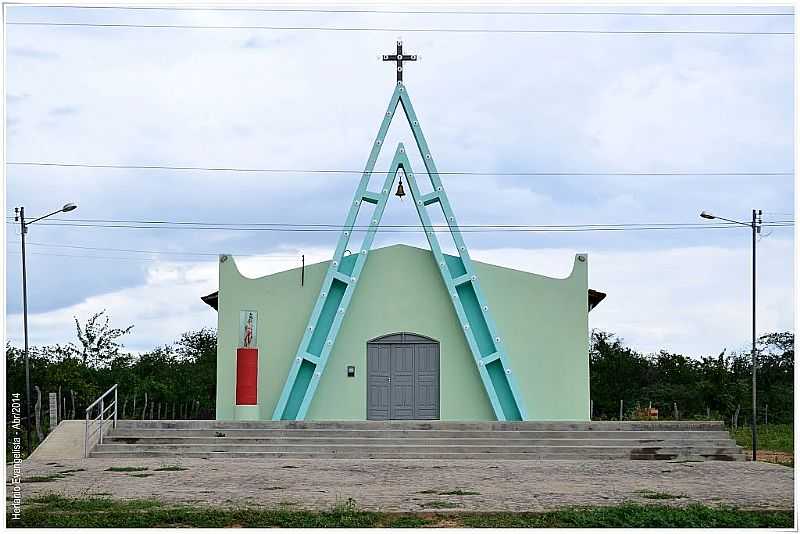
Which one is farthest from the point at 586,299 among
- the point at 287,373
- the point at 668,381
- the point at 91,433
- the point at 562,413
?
the point at 668,381

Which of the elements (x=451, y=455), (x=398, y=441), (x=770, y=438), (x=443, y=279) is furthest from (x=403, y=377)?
(x=770, y=438)

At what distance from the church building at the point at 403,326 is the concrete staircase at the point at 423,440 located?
2.67 m

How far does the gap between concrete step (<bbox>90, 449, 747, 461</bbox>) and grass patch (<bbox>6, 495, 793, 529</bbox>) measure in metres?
7.38

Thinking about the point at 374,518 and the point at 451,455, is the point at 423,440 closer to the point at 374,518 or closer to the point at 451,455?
the point at 451,455

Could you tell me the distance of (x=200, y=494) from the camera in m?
12.9

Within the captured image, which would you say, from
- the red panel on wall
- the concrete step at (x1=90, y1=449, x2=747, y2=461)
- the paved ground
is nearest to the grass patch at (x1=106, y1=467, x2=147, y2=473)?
the paved ground

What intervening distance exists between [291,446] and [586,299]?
7356 mm

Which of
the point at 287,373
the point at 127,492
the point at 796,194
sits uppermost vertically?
the point at 796,194

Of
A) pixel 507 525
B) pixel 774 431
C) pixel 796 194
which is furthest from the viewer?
pixel 774 431

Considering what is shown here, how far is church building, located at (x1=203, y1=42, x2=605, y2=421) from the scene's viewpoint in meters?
23.0

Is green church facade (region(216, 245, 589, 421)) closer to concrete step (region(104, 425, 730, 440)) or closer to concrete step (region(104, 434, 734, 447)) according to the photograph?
concrete step (region(104, 425, 730, 440))

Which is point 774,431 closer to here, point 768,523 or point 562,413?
point 562,413

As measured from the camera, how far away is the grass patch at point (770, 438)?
75.4ft

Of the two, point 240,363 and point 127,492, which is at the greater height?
point 240,363
